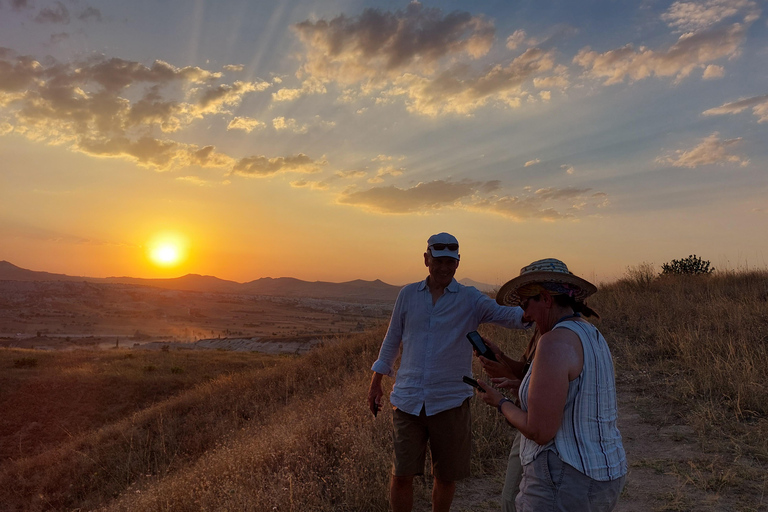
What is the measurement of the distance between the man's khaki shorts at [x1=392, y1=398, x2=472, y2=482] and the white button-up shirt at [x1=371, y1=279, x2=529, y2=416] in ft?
0.31

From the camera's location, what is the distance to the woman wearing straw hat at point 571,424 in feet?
6.08

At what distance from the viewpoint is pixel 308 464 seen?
5.66m

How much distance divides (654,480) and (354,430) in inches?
133

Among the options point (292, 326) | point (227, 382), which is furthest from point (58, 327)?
point (227, 382)

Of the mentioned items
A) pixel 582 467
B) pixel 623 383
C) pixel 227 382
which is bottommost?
pixel 227 382

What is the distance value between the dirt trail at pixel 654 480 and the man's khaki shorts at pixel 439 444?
1561mm

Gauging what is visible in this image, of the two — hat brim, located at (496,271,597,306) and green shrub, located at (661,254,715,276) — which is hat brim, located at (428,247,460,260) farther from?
green shrub, located at (661,254,715,276)

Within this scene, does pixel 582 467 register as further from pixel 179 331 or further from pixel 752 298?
pixel 179 331

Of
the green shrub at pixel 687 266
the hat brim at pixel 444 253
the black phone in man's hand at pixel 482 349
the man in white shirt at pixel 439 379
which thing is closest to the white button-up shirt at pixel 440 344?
the man in white shirt at pixel 439 379

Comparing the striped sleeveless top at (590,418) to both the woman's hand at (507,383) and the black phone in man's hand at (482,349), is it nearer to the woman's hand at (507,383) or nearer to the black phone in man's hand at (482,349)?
the woman's hand at (507,383)

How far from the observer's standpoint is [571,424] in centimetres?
192

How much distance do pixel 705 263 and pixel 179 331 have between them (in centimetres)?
8935

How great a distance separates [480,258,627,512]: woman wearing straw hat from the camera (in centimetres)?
185

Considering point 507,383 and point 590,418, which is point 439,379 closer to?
point 507,383
